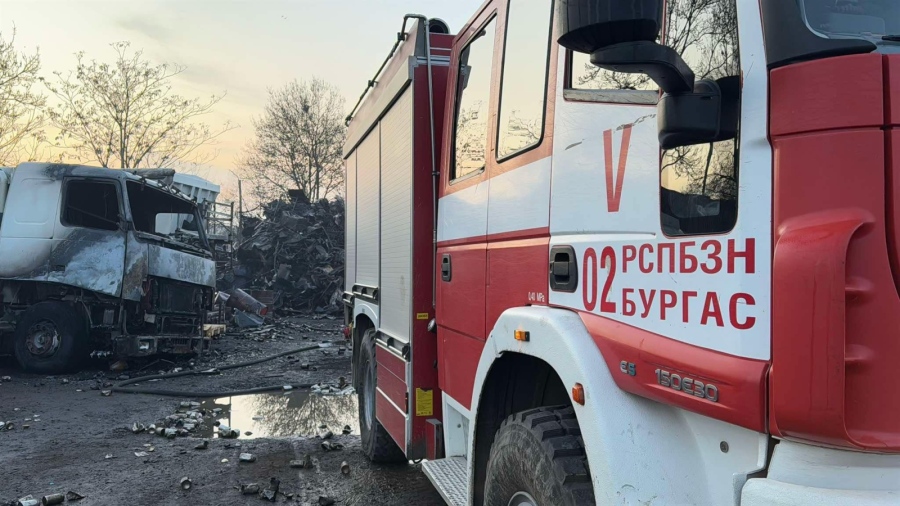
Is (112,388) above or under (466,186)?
under

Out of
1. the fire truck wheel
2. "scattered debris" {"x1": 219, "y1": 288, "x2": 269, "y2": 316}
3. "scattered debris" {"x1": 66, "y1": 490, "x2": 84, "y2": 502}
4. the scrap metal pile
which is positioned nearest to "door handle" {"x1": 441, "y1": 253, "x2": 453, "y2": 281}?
the fire truck wheel

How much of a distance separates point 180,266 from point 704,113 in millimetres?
10826

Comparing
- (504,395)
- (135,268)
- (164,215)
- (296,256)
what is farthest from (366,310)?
(296,256)

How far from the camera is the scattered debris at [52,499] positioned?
5039 millimetres

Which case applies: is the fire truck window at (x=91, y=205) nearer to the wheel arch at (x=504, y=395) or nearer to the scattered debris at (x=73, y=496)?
the scattered debris at (x=73, y=496)

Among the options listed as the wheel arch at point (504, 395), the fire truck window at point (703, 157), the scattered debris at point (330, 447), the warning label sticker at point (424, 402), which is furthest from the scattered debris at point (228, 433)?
the fire truck window at point (703, 157)

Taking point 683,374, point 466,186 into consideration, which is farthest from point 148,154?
point 683,374

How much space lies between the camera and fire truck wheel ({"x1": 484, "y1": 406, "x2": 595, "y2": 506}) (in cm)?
214

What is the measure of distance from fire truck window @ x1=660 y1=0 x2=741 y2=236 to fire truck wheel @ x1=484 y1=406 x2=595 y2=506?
799mm

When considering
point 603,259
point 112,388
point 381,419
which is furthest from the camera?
point 112,388

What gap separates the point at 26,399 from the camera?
888 cm

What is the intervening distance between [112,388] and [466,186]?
7890 mm

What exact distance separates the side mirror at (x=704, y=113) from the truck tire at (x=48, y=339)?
10.8 meters

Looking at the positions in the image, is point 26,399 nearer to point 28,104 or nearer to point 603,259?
point 603,259
